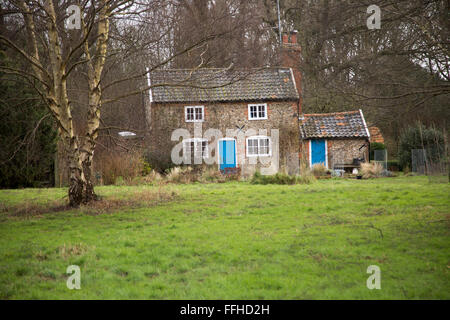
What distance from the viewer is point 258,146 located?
1085 inches

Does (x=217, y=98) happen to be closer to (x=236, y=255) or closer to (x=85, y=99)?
(x=85, y=99)

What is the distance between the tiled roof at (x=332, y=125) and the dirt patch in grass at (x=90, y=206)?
50.5ft

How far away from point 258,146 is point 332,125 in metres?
4.85

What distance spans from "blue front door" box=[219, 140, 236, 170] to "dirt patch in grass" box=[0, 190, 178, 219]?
13.0 meters

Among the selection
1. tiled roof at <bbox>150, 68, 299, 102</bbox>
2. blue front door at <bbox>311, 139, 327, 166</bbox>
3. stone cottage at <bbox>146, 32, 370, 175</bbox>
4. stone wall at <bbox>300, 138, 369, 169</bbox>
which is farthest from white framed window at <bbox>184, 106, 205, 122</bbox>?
blue front door at <bbox>311, 139, 327, 166</bbox>

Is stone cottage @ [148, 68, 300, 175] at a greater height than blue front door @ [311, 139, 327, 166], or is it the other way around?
stone cottage @ [148, 68, 300, 175]

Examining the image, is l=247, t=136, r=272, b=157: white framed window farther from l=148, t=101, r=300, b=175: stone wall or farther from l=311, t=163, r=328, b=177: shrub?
l=311, t=163, r=328, b=177: shrub

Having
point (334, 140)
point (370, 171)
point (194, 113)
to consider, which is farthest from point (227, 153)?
point (370, 171)

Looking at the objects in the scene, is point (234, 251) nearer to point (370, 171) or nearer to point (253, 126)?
point (370, 171)

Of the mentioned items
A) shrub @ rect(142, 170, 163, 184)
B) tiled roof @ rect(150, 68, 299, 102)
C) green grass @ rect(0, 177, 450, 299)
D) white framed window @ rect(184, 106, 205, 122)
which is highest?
tiled roof @ rect(150, 68, 299, 102)

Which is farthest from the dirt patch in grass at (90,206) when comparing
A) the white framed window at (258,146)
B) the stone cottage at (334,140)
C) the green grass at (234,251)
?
the stone cottage at (334,140)

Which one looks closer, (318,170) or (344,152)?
(318,170)

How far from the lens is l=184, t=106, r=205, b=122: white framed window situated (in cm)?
2742

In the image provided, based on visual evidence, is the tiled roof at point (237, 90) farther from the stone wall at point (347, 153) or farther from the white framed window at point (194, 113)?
the stone wall at point (347, 153)
